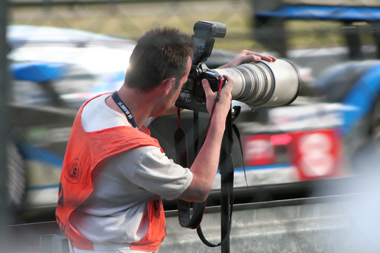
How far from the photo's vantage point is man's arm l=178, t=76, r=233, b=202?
33.7 inches

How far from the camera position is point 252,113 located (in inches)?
57.3

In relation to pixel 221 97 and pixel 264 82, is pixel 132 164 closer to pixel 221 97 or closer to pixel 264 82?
pixel 221 97

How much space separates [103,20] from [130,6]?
8 cm

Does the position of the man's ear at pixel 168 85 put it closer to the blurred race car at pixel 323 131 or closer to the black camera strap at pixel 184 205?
the black camera strap at pixel 184 205

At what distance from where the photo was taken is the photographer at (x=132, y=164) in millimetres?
799

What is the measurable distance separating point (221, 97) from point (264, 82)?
18cm

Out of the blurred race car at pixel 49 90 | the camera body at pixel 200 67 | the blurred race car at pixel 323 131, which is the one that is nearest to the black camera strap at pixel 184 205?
the camera body at pixel 200 67

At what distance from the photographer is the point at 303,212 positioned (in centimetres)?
138

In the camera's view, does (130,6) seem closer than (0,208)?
No

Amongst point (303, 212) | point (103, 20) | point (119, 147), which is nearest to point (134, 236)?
point (119, 147)

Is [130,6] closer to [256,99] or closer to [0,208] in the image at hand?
[256,99]

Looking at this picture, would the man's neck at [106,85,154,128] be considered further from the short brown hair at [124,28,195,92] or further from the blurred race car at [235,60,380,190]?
the blurred race car at [235,60,380,190]

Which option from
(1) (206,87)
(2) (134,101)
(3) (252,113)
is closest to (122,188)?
(2) (134,101)

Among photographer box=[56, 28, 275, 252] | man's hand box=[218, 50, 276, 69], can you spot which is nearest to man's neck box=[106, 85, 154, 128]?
photographer box=[56, 28, 275, 252]
